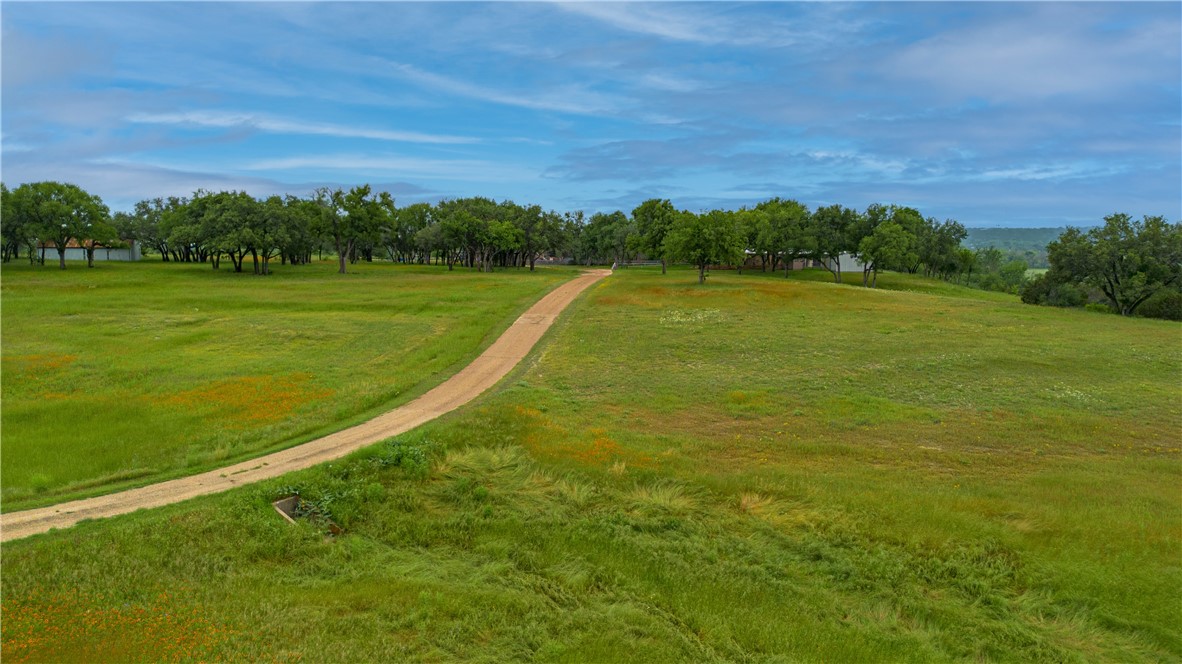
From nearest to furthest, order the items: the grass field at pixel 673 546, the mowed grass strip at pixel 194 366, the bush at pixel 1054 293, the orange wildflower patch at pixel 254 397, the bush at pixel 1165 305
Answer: the grass field at pixel 673 546 < the mowed grass strip at pixel 194 366 < the orange wildflower patch at pixel 254 397 < the bush at pixel 1165 305 < the bush at pixel 1054 293

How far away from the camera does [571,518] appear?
58.8 feet

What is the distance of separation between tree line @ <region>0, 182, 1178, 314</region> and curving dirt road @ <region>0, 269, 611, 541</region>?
168 ft

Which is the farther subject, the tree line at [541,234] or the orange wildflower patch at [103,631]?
the tree line at [541,234]

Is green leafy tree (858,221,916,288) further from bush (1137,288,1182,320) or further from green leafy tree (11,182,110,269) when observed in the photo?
green leafy tree (11,182,110,269)

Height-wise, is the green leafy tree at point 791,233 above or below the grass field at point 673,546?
above

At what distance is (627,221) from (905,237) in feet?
202

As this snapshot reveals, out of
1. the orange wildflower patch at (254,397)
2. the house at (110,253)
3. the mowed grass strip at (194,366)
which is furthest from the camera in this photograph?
the house at (110,253)

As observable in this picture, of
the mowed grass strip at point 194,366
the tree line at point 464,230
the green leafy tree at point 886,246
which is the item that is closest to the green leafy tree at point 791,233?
the tree line at point 464,230

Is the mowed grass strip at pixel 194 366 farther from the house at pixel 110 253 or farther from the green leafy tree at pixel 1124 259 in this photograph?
the house at pixel 110 253

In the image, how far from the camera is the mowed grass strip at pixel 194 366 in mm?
21422

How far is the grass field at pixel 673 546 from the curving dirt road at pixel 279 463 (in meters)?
1.26

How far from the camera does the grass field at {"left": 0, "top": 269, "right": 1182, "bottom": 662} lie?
41.2 ft

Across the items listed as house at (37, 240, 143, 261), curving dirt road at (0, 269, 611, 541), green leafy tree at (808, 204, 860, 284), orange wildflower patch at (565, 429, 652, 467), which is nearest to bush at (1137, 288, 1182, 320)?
green leafy tree at (808, 204, 860, 284)

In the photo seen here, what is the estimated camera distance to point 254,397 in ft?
92.7
